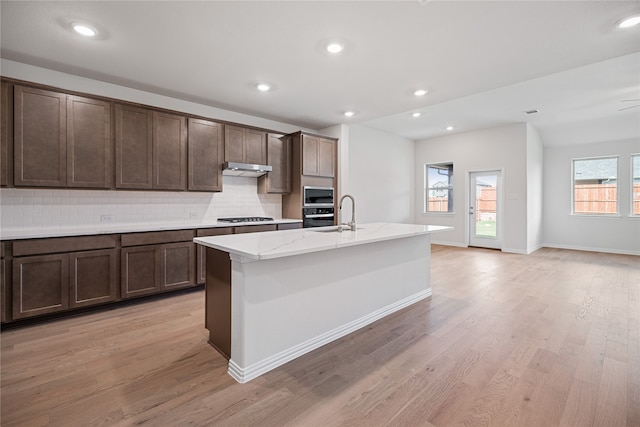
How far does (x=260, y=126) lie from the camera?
17.2 ft

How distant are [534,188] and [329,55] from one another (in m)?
6.49

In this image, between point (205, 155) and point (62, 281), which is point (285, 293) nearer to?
point (62, 281)

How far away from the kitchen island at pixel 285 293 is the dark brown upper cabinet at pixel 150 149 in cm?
187

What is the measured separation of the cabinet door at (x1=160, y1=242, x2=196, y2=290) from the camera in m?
3.66

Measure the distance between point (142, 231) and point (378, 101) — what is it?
3559mm

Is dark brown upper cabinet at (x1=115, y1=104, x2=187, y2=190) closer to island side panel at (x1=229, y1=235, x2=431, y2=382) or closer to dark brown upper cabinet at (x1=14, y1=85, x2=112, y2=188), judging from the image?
dark brown upper cabinet at (x1=14, y1=85, x2=112, y2=188)

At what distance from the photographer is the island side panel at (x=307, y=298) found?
2.04 metres

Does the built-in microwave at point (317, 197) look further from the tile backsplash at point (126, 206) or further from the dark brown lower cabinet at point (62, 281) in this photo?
the dark brown lower cabinet at point (62, 281)

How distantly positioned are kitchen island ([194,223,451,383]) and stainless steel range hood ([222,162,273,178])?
197 centimetres

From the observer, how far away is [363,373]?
2080 millimetres

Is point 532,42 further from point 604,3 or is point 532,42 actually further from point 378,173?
point 378,173

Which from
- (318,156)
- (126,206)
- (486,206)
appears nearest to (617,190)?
(486,206)

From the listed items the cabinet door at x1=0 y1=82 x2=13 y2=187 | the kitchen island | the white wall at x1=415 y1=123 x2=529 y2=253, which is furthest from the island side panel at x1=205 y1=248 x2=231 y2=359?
the white wall at x1=415 y1=123 x2=529 y2=253

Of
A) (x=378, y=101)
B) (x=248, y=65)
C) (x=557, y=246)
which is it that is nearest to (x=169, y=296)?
(x=248, y=65)
